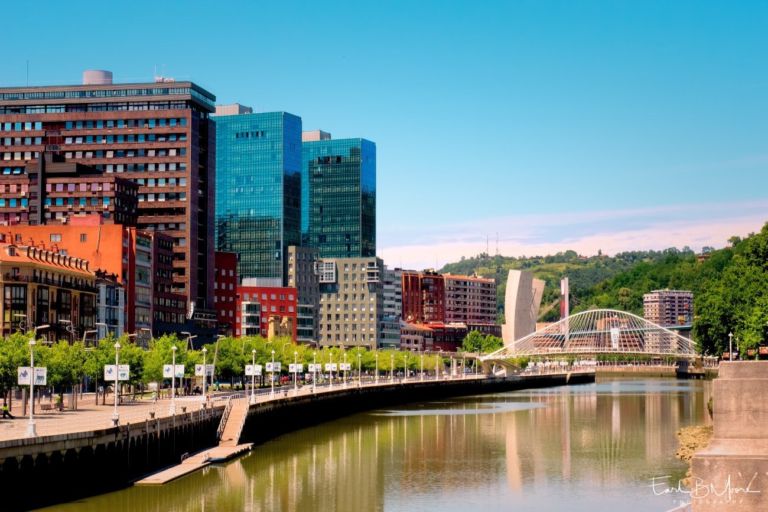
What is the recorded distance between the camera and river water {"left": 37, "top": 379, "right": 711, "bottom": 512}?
2970 inches

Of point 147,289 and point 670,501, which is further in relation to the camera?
point 147,289

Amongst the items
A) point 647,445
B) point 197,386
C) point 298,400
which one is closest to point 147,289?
point 197,386

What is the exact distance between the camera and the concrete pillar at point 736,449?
126 ft

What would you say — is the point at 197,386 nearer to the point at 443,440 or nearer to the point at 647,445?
the point at 443,440

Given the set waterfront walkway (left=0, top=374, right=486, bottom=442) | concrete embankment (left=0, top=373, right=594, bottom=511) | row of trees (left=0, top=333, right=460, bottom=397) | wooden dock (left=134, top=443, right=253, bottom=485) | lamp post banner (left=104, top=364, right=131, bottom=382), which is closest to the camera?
concrete embankment (left=0, top=373, right=594, bottom=511)

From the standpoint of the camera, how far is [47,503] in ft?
219

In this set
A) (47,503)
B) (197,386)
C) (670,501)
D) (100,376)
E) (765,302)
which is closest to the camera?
(47,503)

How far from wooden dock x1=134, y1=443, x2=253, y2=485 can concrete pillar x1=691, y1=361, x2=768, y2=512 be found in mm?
44909

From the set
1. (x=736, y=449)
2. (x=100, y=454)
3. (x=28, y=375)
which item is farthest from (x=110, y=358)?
(x=736, y=449)

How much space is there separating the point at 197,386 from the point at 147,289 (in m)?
38.5

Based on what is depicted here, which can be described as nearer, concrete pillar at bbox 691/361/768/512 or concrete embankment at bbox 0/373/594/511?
concrete pillar at bbox 691/361/768/512
